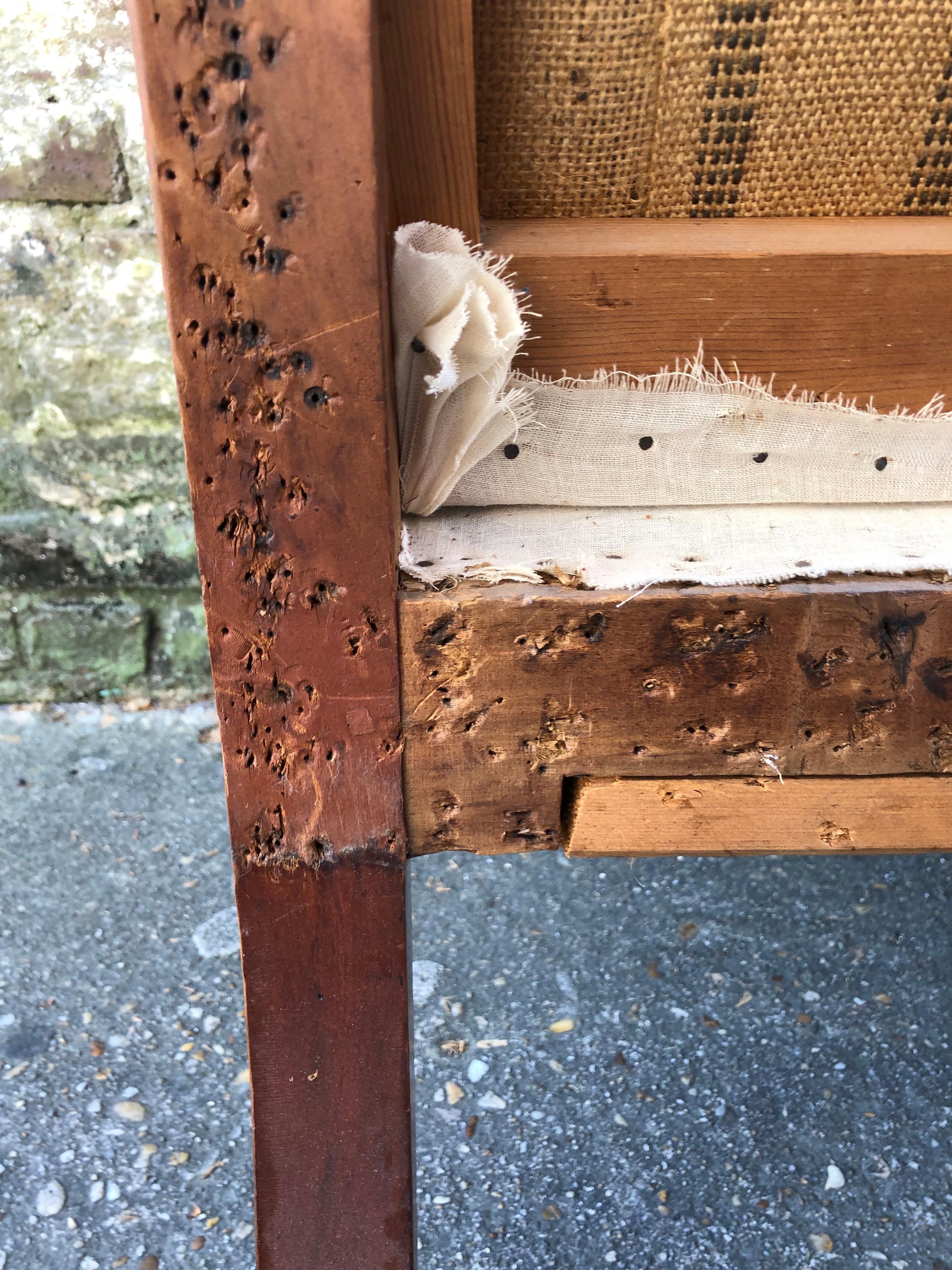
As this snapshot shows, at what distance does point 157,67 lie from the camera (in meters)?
0.51

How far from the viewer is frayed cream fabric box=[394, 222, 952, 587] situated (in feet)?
2.15

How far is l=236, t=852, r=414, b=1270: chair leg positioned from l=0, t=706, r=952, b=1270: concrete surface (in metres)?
0.05

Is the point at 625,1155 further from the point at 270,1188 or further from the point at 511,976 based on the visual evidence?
the point at 270,1188

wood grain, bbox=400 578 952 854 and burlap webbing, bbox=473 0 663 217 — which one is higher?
burlap webbing, bbox=473 0 663 217

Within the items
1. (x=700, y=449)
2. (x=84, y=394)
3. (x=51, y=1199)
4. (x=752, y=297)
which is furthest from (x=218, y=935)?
(x=752, y=297)

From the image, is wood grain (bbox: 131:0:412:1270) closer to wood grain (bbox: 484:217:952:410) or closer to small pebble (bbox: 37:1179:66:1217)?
wood grain (bbox: 484:217:952:410)

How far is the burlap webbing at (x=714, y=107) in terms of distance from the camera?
0.64 meters

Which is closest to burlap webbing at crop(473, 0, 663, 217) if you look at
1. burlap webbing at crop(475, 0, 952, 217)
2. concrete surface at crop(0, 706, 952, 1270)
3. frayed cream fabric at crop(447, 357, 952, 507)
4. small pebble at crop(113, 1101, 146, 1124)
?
burlap webbing at crop(475, 0, 952, 217)

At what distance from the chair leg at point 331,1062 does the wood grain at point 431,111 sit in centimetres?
44

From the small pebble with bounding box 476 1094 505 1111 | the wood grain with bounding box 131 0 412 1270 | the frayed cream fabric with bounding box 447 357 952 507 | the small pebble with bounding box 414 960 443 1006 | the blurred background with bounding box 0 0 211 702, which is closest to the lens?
the wood grain with bounding box 131 0 412 1270

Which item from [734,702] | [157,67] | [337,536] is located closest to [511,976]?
[734,702]

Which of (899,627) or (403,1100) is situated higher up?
(899,627)

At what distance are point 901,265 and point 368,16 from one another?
1.32ft

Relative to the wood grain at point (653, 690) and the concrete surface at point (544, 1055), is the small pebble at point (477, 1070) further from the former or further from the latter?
the wood grain at point (653, 690)
